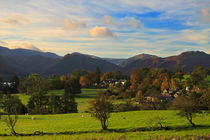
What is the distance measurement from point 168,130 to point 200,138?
968 cm

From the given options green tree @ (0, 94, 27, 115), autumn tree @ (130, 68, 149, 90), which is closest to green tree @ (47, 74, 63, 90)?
autumn tree @ (130, 68, 149, 90)

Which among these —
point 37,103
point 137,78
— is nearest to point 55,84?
point 137,78

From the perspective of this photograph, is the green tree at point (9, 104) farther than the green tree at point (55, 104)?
No

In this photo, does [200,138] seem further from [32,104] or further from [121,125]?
[32,104]

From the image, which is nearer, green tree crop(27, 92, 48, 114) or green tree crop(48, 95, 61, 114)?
green tree crop(48, 95, 61, 114)

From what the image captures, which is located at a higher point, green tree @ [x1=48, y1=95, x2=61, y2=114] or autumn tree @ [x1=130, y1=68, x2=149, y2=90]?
autumn tree @ [x1=130, y1=68, x2=149, y2=90]

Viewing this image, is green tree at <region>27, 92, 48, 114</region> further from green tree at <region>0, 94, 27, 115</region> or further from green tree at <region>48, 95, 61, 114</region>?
green tree at <region>0, 94, 27, 115</region>

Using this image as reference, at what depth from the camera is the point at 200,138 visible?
17.5 meters

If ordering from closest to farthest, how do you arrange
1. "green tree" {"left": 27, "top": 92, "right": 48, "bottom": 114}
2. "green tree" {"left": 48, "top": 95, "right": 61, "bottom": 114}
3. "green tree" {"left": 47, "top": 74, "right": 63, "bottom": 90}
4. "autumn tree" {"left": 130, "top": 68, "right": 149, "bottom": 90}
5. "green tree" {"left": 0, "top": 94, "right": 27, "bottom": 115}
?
"green tree" {"left": 0, "top": 94, "right": 27, "bottom": 115}, "green tree" {"left": 48, "top": 95, "right": 61, "bottom": 114}, "green tree" {"left": 27, "top": 92, "right": 48, "bottom": 114}, "autumn tree" {"left": 130, "top": 68, "right": 149, "bottom": 90}, "green tree" {"left": 47, "top": 74, "right": 63, "bottom": 90}

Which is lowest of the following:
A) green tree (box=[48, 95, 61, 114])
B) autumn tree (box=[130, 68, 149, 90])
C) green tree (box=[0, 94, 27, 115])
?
green tree (box=[48, 95, 61, 114])

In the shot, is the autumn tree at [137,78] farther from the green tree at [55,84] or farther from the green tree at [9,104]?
the green tree at [9,104]

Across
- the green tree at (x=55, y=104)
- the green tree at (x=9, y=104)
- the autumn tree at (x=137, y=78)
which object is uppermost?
the autumn tree at (x=137, y=78)

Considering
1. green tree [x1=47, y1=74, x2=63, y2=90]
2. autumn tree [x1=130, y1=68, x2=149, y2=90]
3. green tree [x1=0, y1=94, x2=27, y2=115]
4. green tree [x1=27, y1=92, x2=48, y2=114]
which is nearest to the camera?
green tree [x1=0, y1=94, x2=27, y2=115]

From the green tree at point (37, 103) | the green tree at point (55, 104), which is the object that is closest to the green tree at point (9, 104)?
the green tree at point (55, 104)
